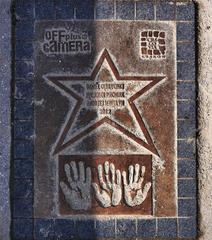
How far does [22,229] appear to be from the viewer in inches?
73.2

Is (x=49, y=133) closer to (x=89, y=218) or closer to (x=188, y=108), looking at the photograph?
(x=89, y=218)

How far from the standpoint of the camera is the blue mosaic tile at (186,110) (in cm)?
191

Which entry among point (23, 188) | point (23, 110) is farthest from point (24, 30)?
point (23, 188)

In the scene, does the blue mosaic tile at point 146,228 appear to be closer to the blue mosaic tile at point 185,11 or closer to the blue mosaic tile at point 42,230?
the blue mosaic tile at point 42,230

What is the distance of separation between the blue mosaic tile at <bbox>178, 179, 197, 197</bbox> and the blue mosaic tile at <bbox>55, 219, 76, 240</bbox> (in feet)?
1.52

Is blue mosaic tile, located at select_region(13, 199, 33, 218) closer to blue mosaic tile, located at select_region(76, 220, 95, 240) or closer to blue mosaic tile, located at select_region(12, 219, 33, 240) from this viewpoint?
blue mosaic tile, located at select_region(12, 219, 33, 240)

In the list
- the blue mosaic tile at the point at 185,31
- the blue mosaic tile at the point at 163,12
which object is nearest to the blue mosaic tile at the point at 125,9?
the blue mosaic tile at the point at 163,12

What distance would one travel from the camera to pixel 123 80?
191cm

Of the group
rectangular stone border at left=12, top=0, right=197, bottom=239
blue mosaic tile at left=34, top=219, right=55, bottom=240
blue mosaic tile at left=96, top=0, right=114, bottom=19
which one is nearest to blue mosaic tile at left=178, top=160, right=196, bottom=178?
rectangular stone border at left=12, top=0, right=197, bottom=239

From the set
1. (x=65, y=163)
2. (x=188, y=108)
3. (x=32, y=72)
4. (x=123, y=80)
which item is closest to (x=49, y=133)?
(x=65, y=163)

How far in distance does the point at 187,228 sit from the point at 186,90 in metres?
0.57

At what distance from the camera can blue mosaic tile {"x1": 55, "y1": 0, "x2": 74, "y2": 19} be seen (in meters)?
1.91

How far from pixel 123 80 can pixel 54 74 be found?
29 centimetres

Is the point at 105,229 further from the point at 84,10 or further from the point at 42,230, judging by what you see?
the point at 84,10
